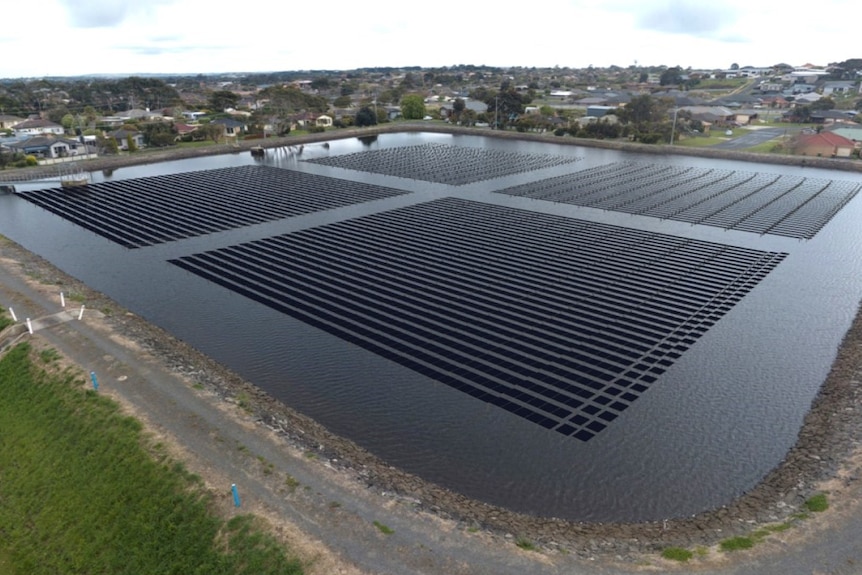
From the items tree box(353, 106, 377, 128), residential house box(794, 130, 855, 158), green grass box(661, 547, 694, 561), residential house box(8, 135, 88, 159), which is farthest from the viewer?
tree box(353, 106, 377, 128)

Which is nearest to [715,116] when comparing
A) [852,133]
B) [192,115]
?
[852,133]

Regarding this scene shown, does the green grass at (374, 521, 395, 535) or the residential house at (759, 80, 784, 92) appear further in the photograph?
the residential house at (759, 80, 784, 92)

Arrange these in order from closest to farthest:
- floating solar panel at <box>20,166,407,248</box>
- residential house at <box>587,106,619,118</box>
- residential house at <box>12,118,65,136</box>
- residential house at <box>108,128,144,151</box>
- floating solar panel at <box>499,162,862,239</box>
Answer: floating solar panel at <box>20,166,407,248</box> → floating solar panel at <box>499,162,862,239</box> → residential house at <box>108,128,144,151</box> → residential house at <box>12,118,65,136</box> → residential house at <box>587,106,619,118</box>

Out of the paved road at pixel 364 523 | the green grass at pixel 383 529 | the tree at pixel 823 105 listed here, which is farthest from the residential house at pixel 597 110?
the green grass at pixel 383 529

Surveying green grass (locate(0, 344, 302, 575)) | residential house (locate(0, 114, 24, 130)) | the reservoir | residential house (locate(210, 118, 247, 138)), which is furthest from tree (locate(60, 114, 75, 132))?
green grass (locate(0, 344, 302, 575))

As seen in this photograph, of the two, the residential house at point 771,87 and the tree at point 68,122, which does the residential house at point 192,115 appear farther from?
the residential house at point 771,87

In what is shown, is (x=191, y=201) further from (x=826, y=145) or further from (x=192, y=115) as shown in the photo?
(x=826, y=145)

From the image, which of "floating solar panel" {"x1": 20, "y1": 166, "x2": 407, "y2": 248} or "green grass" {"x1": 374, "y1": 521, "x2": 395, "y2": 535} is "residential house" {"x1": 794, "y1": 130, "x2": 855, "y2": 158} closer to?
"floating solar panel" {"x1": 20, "y1": 166, "x2": 407, "y2": 248}
